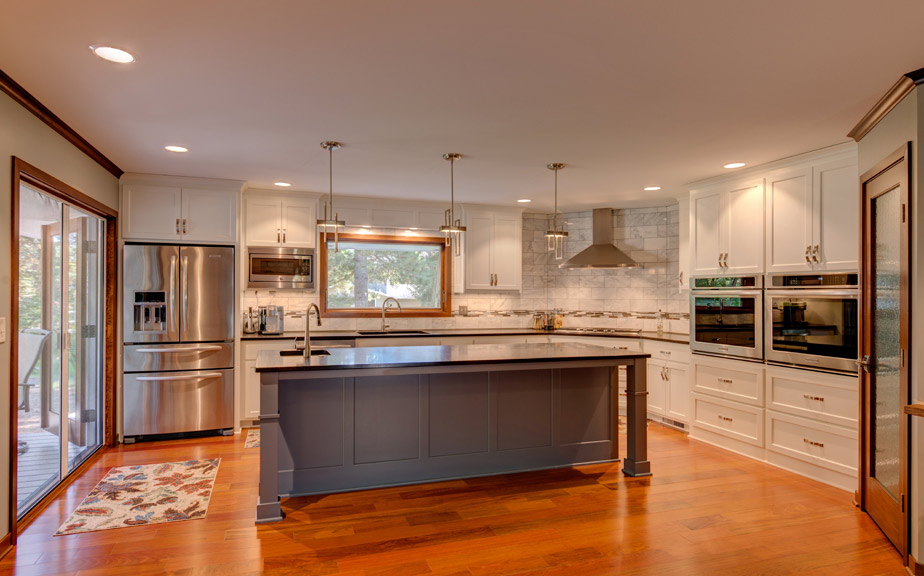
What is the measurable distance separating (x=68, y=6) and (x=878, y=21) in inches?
Result: 120

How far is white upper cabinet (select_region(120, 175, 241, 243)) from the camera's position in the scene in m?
5.05

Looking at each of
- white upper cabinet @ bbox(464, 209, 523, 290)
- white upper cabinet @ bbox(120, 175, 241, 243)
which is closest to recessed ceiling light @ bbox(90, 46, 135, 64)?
white upper cabinet @ bbox(120, 175, 241, 243)

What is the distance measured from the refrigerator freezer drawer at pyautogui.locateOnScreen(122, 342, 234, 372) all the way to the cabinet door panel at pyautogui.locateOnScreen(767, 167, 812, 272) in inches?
188

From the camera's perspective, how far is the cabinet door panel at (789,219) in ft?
13.7

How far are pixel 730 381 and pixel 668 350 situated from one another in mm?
882

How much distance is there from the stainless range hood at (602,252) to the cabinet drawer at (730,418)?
5.44ft

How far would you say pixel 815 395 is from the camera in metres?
4.05

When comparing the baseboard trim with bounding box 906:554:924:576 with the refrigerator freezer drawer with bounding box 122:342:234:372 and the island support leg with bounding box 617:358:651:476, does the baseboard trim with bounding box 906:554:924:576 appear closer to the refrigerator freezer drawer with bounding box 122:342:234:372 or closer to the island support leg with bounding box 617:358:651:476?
the island support leg with bounding box 617:358:651:476

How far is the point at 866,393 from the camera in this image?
3438mm

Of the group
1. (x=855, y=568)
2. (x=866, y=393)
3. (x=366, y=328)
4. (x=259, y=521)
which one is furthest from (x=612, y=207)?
(x=259, y=521)

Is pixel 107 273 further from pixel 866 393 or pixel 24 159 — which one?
pixel 866 393

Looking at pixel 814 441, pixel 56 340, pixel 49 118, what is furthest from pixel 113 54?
pixel 814 441

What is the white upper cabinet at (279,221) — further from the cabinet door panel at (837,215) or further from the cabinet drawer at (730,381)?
the cabinet door panel at (837,215)

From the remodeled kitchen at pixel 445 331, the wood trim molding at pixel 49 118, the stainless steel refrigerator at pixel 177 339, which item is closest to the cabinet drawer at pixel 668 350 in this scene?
the remodeled kitchen at pixel 445 331
